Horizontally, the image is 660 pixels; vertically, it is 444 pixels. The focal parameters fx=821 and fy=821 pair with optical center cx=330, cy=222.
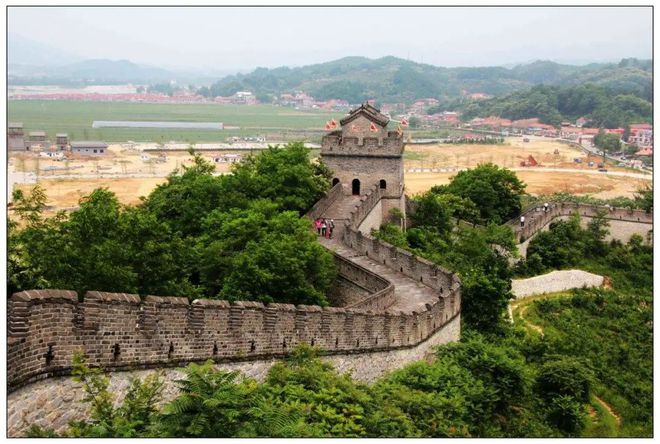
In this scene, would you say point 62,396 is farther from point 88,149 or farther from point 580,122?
point 580,122

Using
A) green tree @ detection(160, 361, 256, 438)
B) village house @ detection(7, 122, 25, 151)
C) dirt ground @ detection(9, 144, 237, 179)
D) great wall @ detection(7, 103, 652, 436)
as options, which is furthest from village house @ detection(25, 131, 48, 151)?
green tree @ detection(160, 361, 256, 438)

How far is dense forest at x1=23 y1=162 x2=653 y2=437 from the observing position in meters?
12.3

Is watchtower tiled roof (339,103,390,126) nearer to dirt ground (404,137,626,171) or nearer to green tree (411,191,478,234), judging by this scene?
green tree (411,191,478,234)

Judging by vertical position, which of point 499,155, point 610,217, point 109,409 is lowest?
point 499,155

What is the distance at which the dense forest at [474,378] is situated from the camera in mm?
12320

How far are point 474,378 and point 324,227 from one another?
14162 millimetres

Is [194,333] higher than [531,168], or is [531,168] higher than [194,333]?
[194,333]

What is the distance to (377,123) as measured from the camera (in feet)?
142

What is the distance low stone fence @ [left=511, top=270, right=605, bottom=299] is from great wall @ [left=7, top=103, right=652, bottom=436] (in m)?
15.1

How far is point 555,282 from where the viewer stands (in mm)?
46312

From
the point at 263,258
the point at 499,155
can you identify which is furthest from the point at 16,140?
the point at 263,258

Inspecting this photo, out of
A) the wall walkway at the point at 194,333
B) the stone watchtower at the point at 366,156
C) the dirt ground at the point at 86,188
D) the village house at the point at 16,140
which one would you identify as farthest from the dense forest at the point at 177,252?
the village house at the point at 16,140

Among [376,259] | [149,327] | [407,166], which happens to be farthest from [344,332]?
[407,166]

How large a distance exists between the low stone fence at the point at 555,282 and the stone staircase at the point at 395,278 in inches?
480
